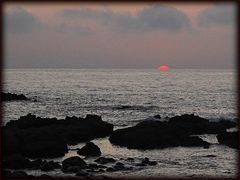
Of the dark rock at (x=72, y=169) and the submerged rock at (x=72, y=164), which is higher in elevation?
the submerged rock at (x=72, y=164)

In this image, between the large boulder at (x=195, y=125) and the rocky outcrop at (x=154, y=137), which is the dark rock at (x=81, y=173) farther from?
the large boulder at (x=195, y=125)

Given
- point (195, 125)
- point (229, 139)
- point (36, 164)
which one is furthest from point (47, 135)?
point (195, 125)

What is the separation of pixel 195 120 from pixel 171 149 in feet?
29.8

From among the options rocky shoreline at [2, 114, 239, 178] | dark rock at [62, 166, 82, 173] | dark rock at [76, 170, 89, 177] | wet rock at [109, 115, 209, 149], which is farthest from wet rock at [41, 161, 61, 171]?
wet rock at [109, 115, 209, 149]

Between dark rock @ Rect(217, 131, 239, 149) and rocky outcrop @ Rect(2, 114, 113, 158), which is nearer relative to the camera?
rocky outcrop @ Rect(2, 114, 113, 158)

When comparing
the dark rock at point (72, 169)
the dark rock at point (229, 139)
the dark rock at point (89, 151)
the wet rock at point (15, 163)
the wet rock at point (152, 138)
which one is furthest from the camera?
the dark rock at point (229, 139)

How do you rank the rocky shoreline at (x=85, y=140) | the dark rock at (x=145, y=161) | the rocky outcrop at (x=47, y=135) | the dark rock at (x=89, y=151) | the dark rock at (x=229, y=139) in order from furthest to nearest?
1. the dark rock at (x=229, y=139)
2. the dark rock at (x=89, y=151)
3. the rocky outcrop at (x=47, y=135)
4. the dark rock at (x=145, y=161)
5. the rocky shoreline at (x=85, y=140)

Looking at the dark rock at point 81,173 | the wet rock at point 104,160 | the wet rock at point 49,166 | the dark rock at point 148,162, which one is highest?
the wet rock at point 49,166

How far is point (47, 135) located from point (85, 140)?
5.31 meters

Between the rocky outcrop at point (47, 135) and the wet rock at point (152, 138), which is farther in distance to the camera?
the wet rock at point (152, 138)

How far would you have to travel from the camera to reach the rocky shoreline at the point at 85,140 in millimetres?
20344

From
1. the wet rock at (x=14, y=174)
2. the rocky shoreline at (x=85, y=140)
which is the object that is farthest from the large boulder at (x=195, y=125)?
the wet rock at (x=14, y=174)

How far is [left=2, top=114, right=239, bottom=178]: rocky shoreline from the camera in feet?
66.7

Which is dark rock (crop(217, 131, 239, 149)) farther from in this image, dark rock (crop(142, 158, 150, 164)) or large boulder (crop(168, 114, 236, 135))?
dark rock (crop(142, 158, 150, 164))
